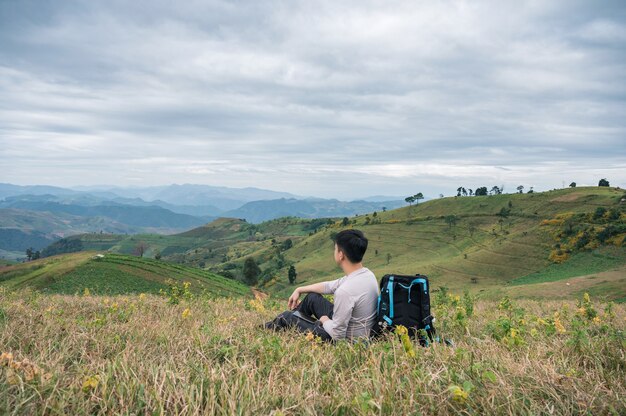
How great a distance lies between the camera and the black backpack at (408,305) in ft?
21.0

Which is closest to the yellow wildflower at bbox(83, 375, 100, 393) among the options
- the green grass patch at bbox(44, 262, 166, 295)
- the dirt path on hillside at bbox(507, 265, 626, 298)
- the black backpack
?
the black backpack

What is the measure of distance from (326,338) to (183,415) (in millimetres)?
3857

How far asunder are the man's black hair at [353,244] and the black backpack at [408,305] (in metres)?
0.67

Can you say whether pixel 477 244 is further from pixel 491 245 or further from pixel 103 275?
pixel 103 275

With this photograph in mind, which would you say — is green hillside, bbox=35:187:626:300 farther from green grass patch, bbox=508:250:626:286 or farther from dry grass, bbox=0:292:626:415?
dry grass, bbox=0:292:626:415

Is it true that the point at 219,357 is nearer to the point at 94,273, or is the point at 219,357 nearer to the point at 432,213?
the point at 94,273

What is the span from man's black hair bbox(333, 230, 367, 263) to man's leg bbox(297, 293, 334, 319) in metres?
1.09

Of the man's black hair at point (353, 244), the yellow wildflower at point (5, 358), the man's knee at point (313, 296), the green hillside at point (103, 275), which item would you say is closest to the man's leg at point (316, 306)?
the man's knee at point (313, 296)

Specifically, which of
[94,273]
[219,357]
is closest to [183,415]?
→ [219,357]

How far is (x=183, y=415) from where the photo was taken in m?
2.92

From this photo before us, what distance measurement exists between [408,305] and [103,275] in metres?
54.7

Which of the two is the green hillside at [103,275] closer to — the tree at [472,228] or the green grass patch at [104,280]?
the green grass patch at [104,280]

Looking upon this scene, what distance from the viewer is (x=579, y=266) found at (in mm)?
86062

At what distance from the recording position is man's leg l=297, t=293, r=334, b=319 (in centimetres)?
741
